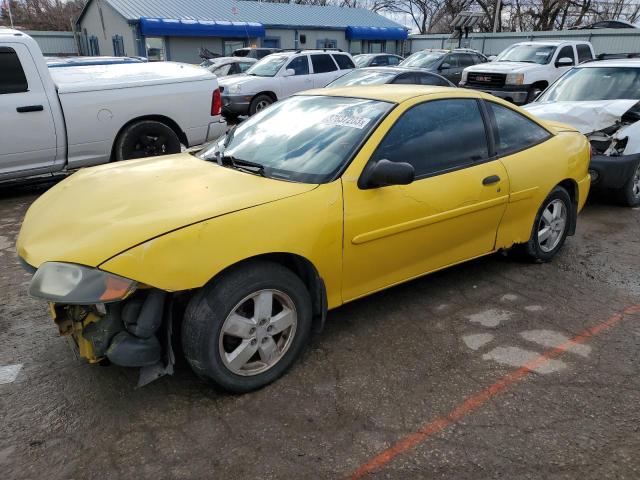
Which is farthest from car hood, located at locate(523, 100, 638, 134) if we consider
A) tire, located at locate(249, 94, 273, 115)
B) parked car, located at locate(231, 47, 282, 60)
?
parked car, located at locate(231, 47, 282, 60)

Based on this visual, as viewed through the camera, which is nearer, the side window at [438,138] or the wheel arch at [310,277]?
the wheel arch at [310,277]

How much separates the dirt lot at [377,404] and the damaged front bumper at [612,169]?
8.25 feet

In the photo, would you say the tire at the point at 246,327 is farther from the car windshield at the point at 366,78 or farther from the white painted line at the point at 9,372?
the car windshield at the point at 366,78

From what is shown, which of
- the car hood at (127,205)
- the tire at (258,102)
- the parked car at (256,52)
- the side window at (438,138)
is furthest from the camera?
the parked car at (256,52)

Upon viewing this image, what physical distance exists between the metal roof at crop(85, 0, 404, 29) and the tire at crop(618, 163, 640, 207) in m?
23.6

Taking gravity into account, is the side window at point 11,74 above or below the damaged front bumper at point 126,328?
above

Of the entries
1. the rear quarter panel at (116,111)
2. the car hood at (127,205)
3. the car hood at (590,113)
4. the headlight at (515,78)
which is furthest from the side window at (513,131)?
the headlight at (515,78)

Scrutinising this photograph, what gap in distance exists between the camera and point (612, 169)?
595cm

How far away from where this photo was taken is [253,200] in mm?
2799

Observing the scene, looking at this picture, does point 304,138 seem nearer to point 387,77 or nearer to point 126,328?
point 126,328

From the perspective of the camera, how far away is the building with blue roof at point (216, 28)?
82.9 ft

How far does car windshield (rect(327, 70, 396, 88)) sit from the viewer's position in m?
10.6

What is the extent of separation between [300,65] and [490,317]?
1157 centimetres

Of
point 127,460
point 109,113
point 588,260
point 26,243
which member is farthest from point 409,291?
point 109,113
